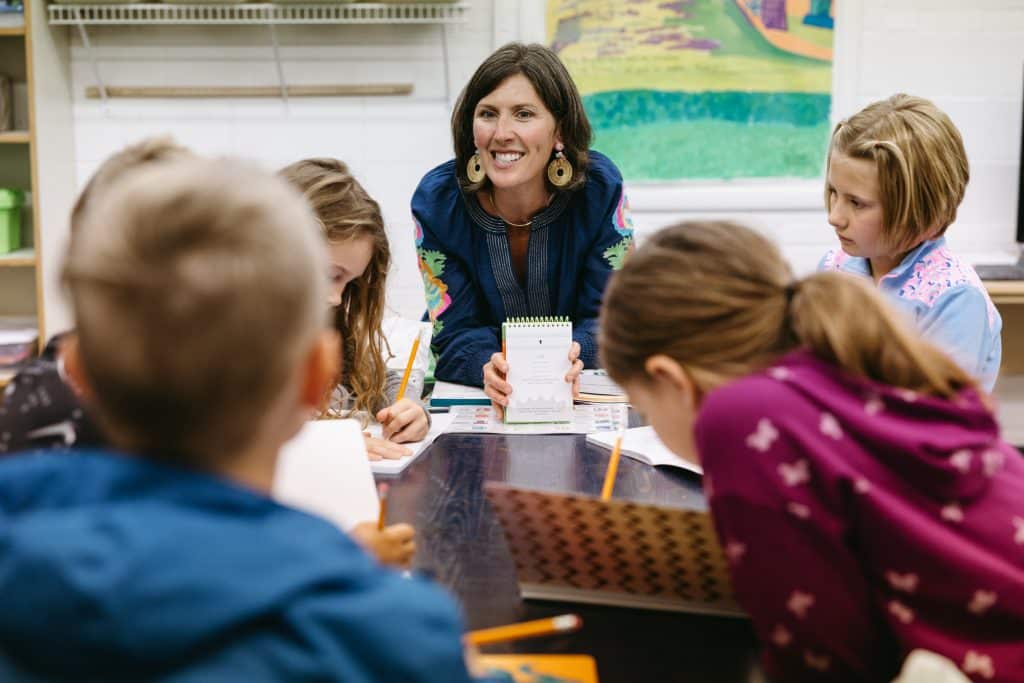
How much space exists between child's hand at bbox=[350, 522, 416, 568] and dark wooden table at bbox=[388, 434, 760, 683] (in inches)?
2.1

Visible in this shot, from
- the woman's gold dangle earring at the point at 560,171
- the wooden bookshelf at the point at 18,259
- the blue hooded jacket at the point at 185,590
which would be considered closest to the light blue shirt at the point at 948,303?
the woman's gold dangle earring at the point at 560,171

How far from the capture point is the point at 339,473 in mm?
1285

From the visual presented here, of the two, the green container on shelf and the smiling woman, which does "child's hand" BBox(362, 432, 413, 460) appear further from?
the green container on shelf

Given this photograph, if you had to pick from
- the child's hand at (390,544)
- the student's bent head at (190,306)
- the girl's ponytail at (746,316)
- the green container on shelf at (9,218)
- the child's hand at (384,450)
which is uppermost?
the student's bent head at (190,306)

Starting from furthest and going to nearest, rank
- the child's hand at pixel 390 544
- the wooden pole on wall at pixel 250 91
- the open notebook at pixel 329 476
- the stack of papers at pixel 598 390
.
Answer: the wooden pole on wall at pixel 250 91 < the stack of papers at pixel 598 390 < the open notebook at pixel 329 476 < the child's hand at pixel 390 544

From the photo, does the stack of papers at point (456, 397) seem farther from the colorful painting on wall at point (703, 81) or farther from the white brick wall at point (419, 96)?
the colorful painting on wall at point (703, 81)

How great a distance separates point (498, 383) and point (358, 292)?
337 mm

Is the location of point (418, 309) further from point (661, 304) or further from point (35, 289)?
point (661, 304)

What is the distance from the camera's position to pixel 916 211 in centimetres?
179

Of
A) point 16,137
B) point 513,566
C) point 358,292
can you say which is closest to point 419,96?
point 16,137

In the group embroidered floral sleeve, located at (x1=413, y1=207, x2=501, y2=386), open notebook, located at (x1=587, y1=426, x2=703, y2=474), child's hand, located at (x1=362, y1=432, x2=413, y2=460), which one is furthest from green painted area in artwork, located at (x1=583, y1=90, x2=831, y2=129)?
child's hand, located at (x1=362, y1=432, x2=413, y2=460)

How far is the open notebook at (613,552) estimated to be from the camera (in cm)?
98

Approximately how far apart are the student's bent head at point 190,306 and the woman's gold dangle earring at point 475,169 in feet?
5.21

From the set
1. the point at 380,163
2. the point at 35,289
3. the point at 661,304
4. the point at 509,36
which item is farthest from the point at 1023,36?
the point at 35,289
